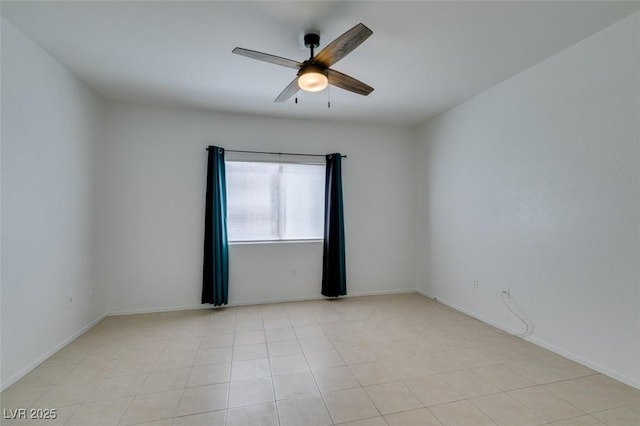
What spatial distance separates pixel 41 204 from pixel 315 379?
2704 mm

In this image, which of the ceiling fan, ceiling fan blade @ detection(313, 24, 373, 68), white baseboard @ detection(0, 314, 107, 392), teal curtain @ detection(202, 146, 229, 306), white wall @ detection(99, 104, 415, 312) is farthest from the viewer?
teal curtain @ detection(202, 146, 229, 306)

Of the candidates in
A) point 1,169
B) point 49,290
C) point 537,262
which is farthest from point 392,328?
point 1,169

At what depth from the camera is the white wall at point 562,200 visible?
2096 millimetres

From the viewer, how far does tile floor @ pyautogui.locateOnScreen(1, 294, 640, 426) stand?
176cm

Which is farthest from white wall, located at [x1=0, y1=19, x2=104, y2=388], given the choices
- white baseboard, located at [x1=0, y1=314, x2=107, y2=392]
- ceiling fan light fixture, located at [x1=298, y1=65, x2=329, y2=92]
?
ceiling fan light fixture, located at [x1=298, y1=65, x2=329, y2=92]

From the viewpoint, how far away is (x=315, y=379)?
2148mm

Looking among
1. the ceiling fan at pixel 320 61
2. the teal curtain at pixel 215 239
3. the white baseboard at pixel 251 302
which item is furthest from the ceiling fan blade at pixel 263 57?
the white baseboard at pixel 251 302

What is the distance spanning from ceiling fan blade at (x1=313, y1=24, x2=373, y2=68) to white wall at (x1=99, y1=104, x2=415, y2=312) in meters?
2.15

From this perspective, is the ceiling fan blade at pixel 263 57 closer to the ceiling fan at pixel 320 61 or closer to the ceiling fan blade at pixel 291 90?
the ceiling fan at pixel 320 61

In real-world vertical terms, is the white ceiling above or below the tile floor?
above

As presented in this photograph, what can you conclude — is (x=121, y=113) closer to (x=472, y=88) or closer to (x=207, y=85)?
(x=207, y=85)

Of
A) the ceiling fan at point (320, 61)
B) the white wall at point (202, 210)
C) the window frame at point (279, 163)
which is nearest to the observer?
the ceiling fan at point (320, 61)

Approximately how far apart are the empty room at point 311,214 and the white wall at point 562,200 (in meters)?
0.02

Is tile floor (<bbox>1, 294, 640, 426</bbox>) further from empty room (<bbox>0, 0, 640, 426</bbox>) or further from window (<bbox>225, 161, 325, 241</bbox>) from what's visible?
window (<bbox>225, 161, 325, 241</bbox>)
